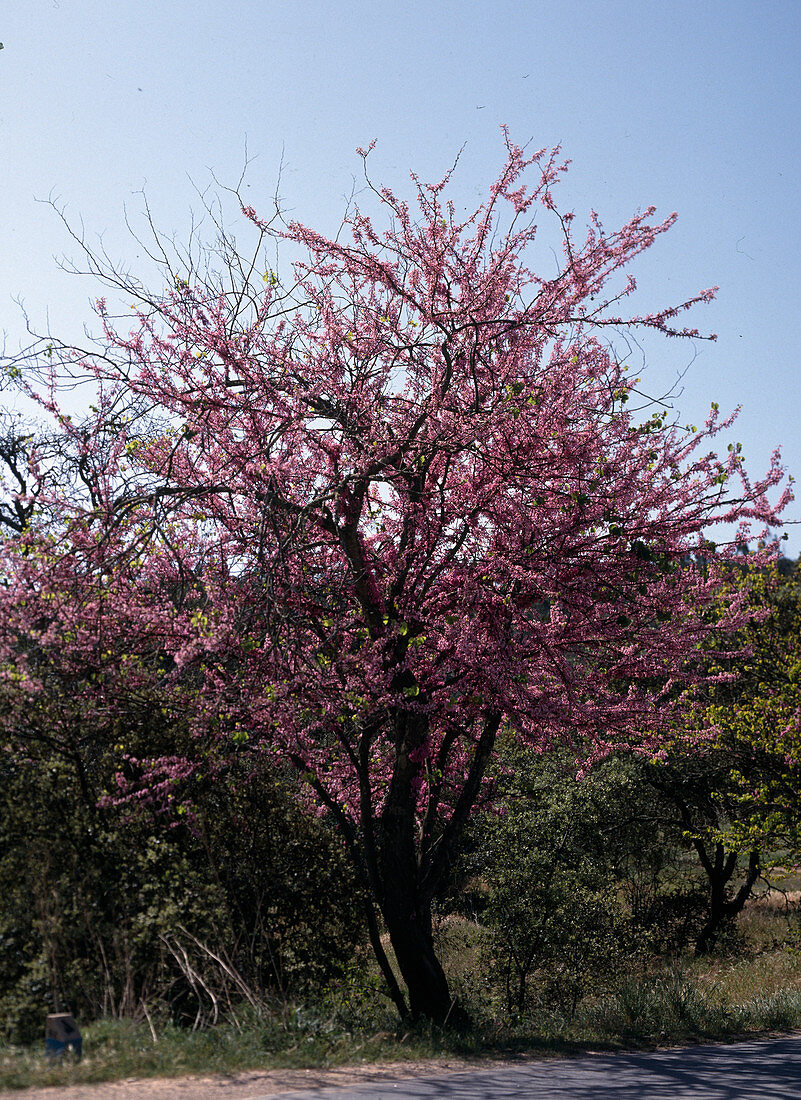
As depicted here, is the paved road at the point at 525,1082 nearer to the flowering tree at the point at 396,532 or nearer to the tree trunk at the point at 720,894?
the flowering tree at the point at 396,532

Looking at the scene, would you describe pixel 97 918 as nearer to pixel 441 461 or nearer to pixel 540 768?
pixel 441 461

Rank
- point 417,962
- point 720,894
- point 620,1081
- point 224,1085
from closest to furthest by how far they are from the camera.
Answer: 1. point 224,1085
2. point 620,1081
3. point 417,962
4. point 720,894

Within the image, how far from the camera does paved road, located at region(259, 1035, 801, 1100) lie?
5.51m

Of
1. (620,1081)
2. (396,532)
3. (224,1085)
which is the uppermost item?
(396,532)

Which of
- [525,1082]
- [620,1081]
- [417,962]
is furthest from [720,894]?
[525,1082]

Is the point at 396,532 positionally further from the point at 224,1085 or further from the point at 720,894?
the point at 720,894

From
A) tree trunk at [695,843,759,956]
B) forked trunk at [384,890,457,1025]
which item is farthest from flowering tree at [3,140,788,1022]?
tree trunk at [695,843,759,956]

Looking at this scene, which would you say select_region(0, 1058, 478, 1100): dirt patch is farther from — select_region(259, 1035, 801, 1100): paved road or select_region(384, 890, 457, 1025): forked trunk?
select_region(384, 890, 457, 1025): forked trunk

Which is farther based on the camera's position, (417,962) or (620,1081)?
(417,962)

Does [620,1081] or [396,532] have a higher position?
[396,532]

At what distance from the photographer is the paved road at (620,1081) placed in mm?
5512

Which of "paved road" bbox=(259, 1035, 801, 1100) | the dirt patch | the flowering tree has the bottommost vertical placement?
"paved road" bbox=(259, 1035, 801, 1100)

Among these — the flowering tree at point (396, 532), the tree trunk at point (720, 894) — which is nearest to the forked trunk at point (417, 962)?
the flowering tree at point (396, 532)

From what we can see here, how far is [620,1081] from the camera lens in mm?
6371
